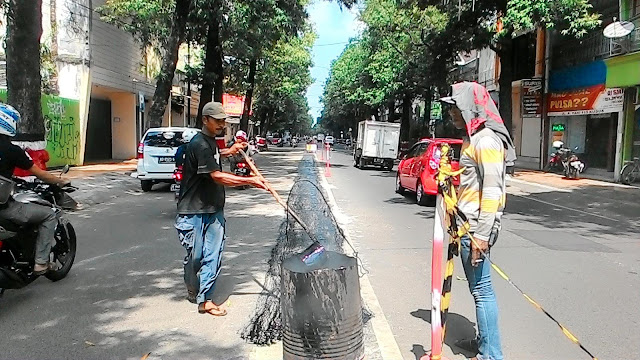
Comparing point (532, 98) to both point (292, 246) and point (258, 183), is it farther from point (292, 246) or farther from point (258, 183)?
point (258, 183)

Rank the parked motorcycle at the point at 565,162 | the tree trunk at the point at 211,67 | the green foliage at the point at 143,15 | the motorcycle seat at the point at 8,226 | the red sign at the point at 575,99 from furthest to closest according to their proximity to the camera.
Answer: the tree trunk at the point at 211,67
the red sign at the point at 575,99
the parked motorcycle at the point at 565,162
the green foliage at the point at 143,15
the motorcycle seat at the point at 8,226

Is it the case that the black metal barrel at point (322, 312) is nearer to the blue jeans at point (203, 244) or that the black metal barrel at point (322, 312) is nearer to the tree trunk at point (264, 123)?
the blue jeans at point (203, 244)

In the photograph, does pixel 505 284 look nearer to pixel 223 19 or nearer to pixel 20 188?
pixel 20 188

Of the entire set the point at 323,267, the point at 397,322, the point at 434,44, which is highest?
the point at 434,44

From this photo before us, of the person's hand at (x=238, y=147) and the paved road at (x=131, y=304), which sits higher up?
the person's hand at (x=238, y=147)

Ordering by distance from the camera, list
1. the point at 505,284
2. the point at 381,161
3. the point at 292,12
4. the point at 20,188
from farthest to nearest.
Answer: the point at 381,161, the point at 292,12, the point at 505,284, the point at 20,188

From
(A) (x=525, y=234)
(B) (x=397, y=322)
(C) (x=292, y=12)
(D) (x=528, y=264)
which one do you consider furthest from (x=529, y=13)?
(B) (x=397, y=322)

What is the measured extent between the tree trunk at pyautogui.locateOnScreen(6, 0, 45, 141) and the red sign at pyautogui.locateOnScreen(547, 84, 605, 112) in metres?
19.0

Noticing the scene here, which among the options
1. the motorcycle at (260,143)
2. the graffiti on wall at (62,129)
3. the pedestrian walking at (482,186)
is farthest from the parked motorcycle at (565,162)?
the motorcycle at (260,143)

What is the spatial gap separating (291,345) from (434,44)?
21.0 metres

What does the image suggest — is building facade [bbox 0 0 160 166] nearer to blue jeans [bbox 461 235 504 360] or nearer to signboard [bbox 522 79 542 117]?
blue jeans [bbox 461 235 504 360]

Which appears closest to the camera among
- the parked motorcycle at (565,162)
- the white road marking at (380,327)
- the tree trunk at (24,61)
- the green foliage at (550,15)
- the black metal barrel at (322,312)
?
the black metal barrel at (322,312)

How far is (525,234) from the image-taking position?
30.6ft

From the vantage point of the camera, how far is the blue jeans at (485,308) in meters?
3.67
